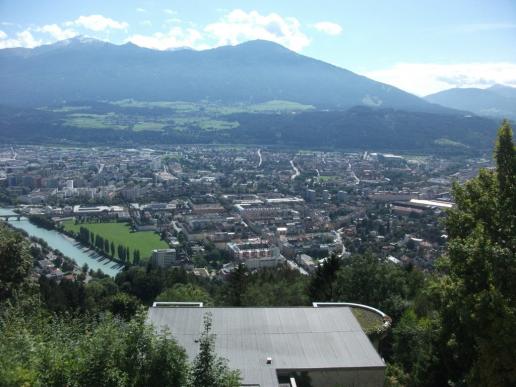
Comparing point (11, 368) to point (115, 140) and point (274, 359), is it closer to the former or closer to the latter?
point (274, 359)

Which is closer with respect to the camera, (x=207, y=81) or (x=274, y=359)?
(x=274, y=359)

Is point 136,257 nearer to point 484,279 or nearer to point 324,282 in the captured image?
point 324,282

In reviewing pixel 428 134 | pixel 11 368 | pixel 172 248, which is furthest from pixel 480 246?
pixel 428 134

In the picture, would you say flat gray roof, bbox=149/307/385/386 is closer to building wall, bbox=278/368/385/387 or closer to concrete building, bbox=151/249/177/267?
building wall, bbox=278/368/385/387

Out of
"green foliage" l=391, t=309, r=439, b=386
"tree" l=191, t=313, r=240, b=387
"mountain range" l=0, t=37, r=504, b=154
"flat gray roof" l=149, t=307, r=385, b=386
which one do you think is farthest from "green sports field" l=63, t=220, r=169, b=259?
"mountain range" l=0, t=37, r=504, b=154

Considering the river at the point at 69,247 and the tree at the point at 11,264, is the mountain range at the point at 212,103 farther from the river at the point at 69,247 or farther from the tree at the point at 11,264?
the tree at the point at 11,264
